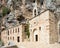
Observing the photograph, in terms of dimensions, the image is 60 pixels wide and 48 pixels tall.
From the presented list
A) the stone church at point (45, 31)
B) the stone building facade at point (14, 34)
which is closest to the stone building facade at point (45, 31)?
the stone church at point (45, 31)

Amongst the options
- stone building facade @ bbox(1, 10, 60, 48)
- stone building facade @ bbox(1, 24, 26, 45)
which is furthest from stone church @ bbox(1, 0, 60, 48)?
stone building facade @ bbox(1, 24, 26, 45)

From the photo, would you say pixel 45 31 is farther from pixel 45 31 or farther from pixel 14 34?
pixel 14 34

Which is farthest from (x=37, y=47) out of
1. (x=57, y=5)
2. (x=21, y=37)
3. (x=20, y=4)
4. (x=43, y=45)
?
(x=20, y=4)

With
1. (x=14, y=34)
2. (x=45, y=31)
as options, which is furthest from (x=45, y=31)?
(x=14, y=34)

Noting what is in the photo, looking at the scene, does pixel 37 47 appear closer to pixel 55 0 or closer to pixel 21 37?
pixel 55 0

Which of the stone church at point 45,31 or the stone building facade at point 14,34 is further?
the stone building facade at point 14,34

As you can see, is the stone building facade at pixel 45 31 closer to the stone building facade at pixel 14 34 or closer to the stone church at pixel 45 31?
the stone church at pixel 45 31

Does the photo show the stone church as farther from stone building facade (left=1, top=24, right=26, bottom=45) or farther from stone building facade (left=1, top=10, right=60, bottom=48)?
stone building facade (left=1, top=24, right=26, bottom=45)

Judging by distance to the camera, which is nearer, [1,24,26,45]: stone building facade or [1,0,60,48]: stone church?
[1,0,60,48]: stone church

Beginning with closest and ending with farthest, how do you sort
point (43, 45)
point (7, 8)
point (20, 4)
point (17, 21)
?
point (43, 45), point (17, 21), point (20, 4), point (7, 8)

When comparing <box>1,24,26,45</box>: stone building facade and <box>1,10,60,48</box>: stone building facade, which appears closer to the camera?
<box>1,10,60,48</box>: stone building facade

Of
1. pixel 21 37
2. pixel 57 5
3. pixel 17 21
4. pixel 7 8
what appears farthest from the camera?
pixel 7 8

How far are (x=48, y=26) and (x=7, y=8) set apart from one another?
33.4m

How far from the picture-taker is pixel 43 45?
75.6 ft
